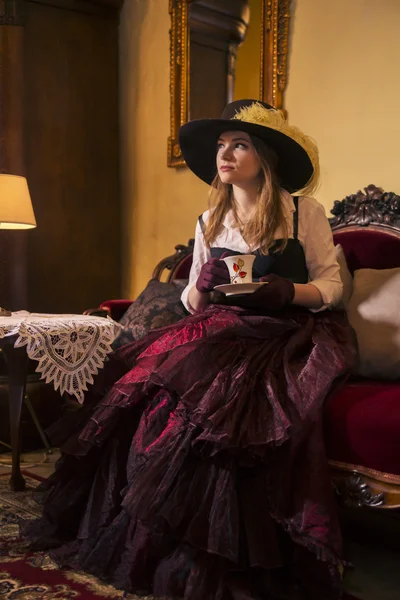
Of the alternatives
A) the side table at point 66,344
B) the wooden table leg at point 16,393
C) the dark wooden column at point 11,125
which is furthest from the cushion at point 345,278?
the dark wooden column at point 11,125

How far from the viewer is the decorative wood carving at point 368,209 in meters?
2.53

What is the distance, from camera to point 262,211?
2.20 meters

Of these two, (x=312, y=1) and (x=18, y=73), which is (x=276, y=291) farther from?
(x=18, y=73)

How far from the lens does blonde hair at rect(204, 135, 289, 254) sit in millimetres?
2180

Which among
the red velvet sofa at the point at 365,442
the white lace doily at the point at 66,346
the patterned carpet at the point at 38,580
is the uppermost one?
the white lace doily at the point at 66,346

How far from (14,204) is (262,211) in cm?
154

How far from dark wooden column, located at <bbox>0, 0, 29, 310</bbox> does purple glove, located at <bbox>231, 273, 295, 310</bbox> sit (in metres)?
2.27

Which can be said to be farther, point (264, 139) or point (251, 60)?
point (251, 60)

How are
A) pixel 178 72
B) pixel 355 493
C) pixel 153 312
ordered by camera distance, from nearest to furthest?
pixel 355 493 → pixel 153 312 → pixel 178 72

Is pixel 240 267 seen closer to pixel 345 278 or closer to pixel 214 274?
pixel 214 274

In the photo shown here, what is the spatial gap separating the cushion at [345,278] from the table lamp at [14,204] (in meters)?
1.59

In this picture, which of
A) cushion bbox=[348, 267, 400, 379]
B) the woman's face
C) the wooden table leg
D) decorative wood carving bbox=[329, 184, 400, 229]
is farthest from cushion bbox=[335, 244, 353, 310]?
the wooden table leg

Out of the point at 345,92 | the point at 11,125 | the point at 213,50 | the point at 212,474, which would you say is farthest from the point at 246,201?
the point at 11,125

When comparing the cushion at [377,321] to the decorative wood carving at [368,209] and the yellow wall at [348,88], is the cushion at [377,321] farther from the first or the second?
the yellow wall at [348,88]
